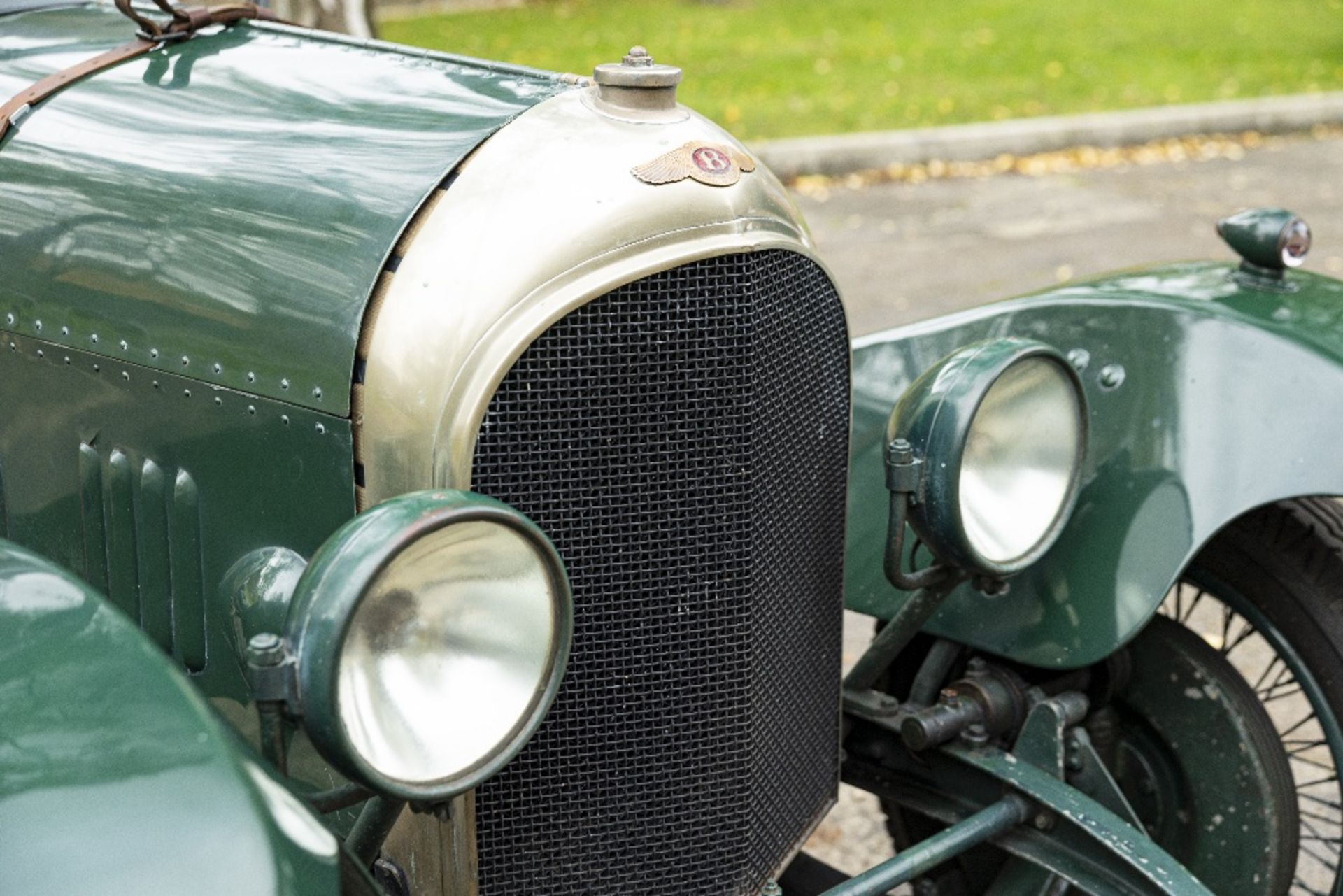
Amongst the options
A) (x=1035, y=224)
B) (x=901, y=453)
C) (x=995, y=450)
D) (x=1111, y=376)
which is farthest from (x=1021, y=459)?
(x=1035, y=224)

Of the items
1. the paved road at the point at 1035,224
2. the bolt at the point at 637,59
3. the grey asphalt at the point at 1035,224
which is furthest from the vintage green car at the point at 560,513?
the grey asphalt at the point at 1035,224

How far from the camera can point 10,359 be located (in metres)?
2.22

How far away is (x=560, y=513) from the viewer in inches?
75.4

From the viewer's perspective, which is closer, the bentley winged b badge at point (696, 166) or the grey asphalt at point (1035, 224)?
the bentley winged b badge at point (696, 166)

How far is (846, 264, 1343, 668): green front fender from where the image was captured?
247 centimetres

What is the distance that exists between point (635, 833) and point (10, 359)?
1041 mm

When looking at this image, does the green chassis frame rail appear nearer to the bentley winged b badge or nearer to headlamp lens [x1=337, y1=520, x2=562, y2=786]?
headlamp lens [x1=337, y1=520, x2=562, y2=786]

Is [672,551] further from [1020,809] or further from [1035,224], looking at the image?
[1035,224]

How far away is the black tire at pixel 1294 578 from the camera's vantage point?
250cm

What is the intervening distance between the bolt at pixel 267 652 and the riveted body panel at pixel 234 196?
35 cm

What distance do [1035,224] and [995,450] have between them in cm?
583

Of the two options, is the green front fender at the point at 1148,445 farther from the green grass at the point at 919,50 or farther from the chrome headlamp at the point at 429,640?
the green grass at the point at 919,50

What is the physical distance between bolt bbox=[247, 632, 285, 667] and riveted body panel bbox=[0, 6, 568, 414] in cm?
35

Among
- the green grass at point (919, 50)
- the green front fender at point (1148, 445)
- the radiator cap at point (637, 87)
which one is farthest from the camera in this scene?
the green grass at point (919, 50)
